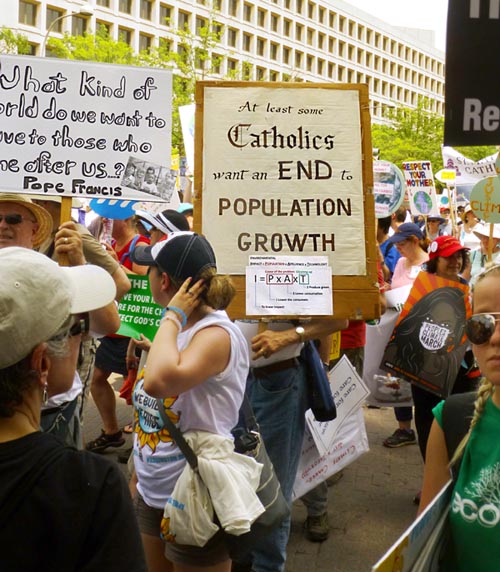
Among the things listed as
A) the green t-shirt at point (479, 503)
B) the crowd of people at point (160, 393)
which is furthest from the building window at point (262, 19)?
the green t-shirt at point (479, 503)

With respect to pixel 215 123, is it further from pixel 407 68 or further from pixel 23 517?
pixel 407 68

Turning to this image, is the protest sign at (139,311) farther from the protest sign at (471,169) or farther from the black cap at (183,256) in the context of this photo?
the protest sign at (471,169)

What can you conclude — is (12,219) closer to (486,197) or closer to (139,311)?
(139,311)

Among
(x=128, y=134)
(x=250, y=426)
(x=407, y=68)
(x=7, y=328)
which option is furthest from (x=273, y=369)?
(x=407, y=68)

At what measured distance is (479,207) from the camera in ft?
13.9

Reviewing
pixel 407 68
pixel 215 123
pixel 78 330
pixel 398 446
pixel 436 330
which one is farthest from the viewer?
pixel 407 68

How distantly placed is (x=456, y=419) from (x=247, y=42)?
2917 inches

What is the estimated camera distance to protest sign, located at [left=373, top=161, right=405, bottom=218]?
785cm

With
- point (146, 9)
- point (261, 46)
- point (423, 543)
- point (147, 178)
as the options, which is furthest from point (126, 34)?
point (423, 543)

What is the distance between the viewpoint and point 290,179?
3.71 m

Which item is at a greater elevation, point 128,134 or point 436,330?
point 128,134

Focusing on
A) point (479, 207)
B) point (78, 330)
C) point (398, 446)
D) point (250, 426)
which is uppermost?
point (479, 207)

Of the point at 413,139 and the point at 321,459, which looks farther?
the point at 413,139

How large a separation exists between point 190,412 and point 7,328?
134 cm
